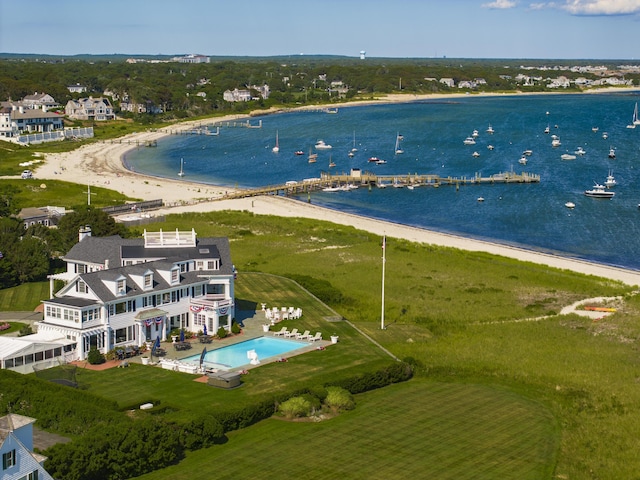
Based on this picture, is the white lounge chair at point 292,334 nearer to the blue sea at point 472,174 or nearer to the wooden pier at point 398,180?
the blue sea at point 472,174

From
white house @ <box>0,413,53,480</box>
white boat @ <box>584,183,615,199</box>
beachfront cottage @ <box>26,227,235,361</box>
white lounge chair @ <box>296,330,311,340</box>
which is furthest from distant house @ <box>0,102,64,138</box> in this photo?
white house @ <box>0,413,53,480</box>

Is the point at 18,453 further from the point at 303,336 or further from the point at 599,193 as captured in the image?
the point at 599,193

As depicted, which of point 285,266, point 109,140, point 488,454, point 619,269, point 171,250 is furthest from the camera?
point 109,140

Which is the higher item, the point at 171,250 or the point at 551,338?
the point at 171,250

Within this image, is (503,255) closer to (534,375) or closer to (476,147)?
(534,375)

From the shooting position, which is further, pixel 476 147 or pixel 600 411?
pixel 476 147

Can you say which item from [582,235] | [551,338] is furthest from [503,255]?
[551,338]
